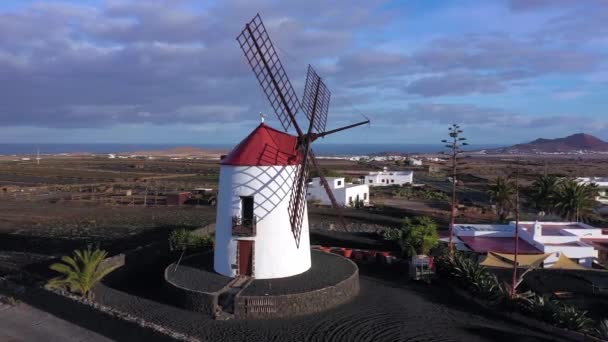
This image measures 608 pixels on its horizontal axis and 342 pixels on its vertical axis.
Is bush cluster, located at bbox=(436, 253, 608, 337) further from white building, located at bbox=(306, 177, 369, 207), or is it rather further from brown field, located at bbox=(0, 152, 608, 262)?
white building, located at bbox=(306, 177, 369, 207)

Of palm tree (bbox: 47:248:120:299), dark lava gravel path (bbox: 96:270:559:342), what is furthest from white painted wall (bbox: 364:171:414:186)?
palm tree (bbox: 47:248:120:299)

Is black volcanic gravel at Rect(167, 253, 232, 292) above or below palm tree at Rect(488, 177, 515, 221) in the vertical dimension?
below

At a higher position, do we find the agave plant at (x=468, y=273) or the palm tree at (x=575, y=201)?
the palm tree at (x=575, y=201)

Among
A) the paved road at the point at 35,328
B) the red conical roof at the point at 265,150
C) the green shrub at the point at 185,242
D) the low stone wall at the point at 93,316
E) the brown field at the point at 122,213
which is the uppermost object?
the red conical roof at the point at 265,150

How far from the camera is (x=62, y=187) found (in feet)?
194

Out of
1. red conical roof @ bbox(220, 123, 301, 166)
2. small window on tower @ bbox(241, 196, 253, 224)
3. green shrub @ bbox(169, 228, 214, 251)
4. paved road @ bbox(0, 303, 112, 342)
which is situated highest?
red conical roof @ bbox(220, 123, 301, 166)

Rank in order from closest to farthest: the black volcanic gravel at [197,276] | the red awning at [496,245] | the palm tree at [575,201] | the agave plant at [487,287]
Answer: the black volcanic gravel at [197,276]
the agave plant at [487,287]
the red awning at [496,245]
the palm tree at [575,201]

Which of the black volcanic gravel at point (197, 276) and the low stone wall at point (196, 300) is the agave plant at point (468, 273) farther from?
the low stone wall at point (196, 300)

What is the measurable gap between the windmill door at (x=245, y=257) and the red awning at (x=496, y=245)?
1109 centimetres

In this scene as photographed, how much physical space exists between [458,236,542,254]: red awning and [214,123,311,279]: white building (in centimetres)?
1035

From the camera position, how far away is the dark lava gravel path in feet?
38.6

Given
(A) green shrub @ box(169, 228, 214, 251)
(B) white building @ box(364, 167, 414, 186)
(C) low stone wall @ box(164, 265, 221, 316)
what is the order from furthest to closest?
(B) white building @ box(364, 167, 414, 186) → (A) green shrub @ box(169, 228, 214, 251) → (C) low stone wall @ box(164, 265, 221, 316)

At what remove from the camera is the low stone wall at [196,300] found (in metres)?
12.9

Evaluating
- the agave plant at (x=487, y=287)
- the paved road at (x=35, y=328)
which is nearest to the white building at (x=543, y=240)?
the agave plant at (x=487, y=287)
